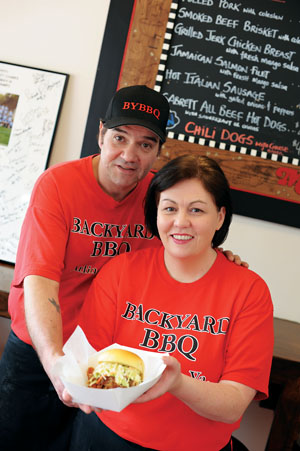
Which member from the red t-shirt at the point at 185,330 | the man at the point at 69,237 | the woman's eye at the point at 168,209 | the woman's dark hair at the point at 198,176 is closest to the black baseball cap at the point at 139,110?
the man at the point at 69,237

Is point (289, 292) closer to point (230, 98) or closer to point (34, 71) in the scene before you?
point (230, 98)

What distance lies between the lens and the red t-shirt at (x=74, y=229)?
1404 mm

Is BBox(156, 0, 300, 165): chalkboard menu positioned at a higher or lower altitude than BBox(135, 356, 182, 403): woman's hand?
higher

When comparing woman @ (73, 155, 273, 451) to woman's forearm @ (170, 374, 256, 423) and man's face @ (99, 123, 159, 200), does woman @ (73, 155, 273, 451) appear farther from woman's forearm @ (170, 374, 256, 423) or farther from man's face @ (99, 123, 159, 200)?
man's face @ (99, 123, 159, 200)

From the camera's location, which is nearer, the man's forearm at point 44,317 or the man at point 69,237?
the man's forearm at point 44,317

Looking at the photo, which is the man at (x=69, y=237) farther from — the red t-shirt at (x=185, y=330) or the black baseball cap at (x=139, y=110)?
the red t-shirt at (x=185, y=330)

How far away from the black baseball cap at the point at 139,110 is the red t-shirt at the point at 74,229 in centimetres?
22

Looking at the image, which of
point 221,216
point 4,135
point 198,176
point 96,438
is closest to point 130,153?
point 198,176

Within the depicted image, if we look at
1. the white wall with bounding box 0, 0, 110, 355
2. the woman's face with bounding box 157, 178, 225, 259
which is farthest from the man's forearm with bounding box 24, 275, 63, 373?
the white wall with bounding box 0, 0, 110, 355

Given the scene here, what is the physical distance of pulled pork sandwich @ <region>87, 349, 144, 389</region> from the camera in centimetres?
96

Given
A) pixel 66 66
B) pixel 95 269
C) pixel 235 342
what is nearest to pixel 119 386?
pixel 235 342

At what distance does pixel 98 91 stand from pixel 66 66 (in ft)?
0.70

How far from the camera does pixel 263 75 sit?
7.13 feet

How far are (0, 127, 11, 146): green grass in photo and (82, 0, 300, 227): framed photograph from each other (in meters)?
0.49
